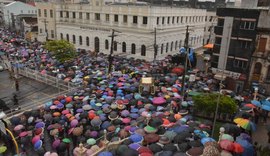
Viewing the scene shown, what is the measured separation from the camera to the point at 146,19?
38.9m

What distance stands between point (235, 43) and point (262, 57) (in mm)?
3603

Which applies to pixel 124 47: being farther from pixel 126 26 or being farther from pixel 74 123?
pixel 74 123

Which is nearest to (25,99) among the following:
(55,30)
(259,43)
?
(259,43)

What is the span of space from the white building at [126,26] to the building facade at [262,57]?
15793 millimetres

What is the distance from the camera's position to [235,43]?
98.6 ft

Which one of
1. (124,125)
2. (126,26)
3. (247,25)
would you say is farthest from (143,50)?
(124,125)

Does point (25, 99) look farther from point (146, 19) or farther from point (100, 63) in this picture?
point (146, 19)

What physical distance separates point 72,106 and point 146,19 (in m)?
23.0

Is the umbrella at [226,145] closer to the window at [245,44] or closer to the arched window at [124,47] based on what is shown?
the window at [245,44]

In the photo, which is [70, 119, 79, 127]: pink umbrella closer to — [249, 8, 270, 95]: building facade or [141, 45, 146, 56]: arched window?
[249, 8, 270, 95]: building facade

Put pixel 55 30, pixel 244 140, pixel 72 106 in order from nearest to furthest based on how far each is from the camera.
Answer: pixel 244 140
pixel 72 106
pixel 55 30

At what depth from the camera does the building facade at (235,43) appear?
28.5 metres

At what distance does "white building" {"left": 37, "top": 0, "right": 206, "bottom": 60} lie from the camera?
39.5 metres

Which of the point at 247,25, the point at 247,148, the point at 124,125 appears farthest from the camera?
the point at 247,25
